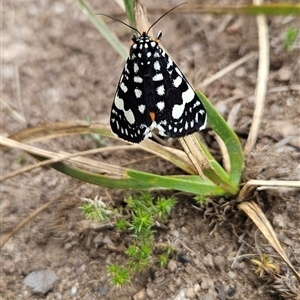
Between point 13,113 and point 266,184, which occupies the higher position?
point 13,113

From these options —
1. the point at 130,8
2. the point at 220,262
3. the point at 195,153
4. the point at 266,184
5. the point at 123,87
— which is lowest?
the point at 220,262

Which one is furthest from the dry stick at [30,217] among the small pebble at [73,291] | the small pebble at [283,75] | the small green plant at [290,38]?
the small green plant at [290,38]

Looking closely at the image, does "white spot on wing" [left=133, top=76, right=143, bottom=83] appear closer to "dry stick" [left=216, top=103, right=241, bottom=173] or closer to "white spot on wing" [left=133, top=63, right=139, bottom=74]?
"white spot on wing" [left=133, top=63, right=139, bottom=74]

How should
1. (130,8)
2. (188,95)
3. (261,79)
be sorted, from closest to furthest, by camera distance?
1. (188,95)
2. (130,8)
3. (261,79)

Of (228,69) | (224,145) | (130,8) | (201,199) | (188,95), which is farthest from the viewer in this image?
(228,69)

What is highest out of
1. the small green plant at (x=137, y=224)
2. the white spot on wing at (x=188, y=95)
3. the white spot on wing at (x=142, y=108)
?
the white spot on wing at (x=188, y=95)

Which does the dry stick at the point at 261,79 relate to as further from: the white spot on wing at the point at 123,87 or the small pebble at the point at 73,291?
the small pebble at the point at 73,291

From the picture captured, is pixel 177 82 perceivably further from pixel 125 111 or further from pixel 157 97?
pixel 125 111

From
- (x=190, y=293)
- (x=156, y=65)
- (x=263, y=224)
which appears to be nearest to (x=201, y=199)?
(x=263, y=224)
